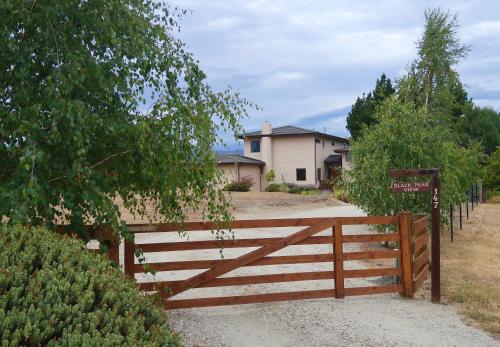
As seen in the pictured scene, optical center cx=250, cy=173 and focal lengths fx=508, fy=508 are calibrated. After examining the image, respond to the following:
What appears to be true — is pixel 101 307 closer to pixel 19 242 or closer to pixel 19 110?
pixel 19 242

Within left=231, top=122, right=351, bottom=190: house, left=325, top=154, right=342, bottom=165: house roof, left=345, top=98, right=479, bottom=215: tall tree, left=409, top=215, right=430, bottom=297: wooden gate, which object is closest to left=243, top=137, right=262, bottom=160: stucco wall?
left=231, top=122, right=351, bottom=190: house

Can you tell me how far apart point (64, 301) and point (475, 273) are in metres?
9.89

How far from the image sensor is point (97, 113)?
464 centimetres

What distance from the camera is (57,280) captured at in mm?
2998

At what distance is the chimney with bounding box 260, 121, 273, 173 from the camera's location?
44312mm

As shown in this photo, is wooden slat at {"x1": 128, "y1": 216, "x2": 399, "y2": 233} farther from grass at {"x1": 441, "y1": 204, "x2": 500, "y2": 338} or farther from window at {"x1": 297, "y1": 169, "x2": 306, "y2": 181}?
window at {"x1": 297, "y1": 169, "x2": 306, "y2": 181}

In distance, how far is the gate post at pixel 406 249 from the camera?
773 centimetres

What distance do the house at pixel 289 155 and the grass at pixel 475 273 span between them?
2420 centimetres

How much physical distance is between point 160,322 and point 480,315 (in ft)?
17.6

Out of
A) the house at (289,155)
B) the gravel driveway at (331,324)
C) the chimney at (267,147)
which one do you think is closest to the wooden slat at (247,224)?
the gravel driveway at (331,324)

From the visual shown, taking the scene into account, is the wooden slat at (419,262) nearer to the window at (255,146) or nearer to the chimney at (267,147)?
the chimney at (267,147)

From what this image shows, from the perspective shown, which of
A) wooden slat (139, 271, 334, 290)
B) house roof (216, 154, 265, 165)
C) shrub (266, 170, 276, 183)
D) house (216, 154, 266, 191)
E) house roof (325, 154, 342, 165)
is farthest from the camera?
house roof (325, 154, 342, 165)

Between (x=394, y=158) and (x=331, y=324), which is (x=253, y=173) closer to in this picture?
(x=394, y=158)

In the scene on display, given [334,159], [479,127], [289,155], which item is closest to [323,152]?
[334,159]
